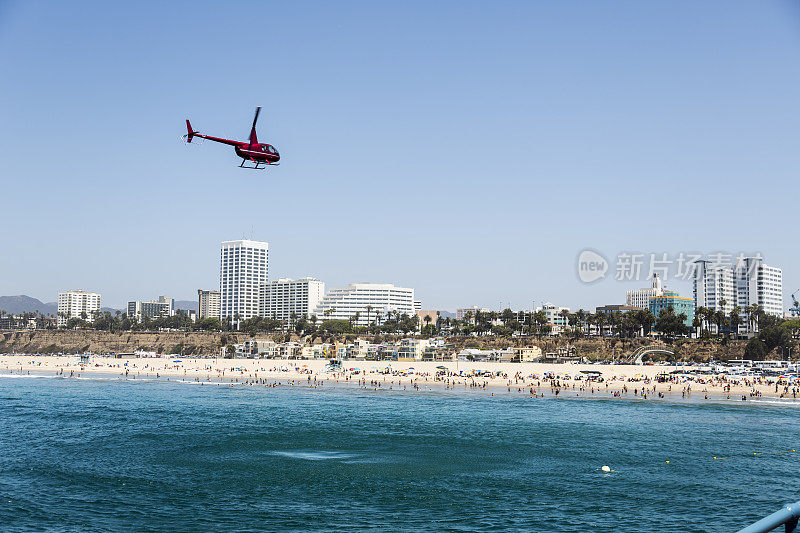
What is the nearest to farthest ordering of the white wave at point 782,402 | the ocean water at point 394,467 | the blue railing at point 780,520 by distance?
the blue railing at point 780,520 < the ocean water at point 394,467 < the white wave at point 782,402

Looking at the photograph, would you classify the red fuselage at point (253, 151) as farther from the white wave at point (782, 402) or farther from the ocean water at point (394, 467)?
the white wave at point (782, 402)

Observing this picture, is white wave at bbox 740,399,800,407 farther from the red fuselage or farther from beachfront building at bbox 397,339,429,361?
beachfront building at bbox 397,339,429,361

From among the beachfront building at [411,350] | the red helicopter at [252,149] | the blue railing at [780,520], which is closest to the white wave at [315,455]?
the red helicopter at [252,149]

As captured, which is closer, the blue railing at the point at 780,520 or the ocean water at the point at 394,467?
the blue railing at the point at 780,520

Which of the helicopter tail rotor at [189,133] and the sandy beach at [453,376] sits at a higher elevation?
the helicopter tail rotor at [189,133]

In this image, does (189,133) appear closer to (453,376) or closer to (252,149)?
(252,149)

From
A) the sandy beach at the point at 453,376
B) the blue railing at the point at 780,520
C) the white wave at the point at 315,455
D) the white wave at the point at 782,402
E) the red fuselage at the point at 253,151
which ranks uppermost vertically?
the red fuselage at the point at 253,151

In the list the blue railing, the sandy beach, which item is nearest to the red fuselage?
the blue railing

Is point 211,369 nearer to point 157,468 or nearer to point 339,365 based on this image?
point 339,365
